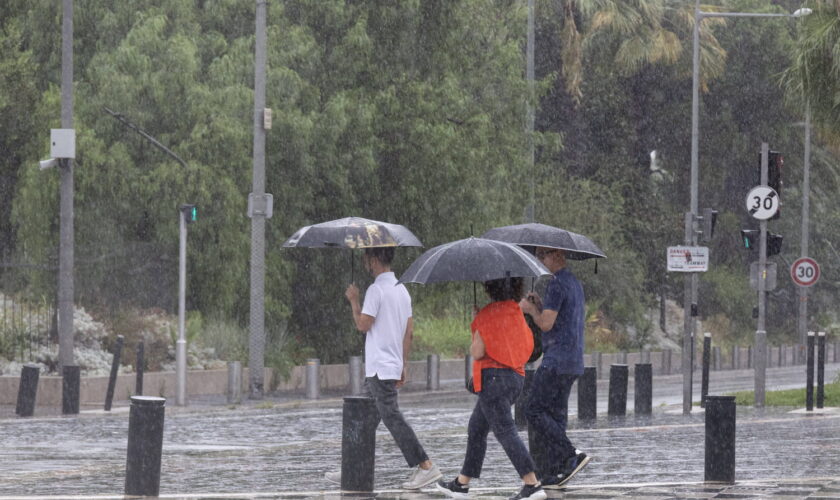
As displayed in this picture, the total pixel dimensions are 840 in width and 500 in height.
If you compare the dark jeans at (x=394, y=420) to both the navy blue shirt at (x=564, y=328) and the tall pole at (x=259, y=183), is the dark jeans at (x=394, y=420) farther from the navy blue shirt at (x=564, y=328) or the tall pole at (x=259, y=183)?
the tall pole at (x=259, y=183)

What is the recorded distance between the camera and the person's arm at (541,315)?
11395 millimetres

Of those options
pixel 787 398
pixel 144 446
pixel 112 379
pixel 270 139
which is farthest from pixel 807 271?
pixel 144 446

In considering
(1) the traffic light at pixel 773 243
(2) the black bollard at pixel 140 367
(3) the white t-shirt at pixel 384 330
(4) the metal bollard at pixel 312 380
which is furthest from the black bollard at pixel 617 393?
(3) the white t-shirt at pixel 384 330

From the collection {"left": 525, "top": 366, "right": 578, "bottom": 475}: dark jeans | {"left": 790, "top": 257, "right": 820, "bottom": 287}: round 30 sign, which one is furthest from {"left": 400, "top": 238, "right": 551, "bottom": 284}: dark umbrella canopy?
{"left": 790, "top": 257, "right": 820, "bottom": 287}: round 30 sign

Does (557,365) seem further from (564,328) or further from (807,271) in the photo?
(807,271)

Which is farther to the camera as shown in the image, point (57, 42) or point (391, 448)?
point (57, 42)

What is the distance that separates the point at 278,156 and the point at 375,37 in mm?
3577

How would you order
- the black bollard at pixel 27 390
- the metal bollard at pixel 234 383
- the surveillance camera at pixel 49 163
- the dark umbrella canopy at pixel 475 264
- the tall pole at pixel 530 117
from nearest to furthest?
1. the dark umbrella canopy at pixel 475 264
2. the black bollard at pixel 27 390
3. the surveillance camera at pixel 49 163
4. the metal bollard at pixel 234 383
5. the tall pole at pixel 530 117

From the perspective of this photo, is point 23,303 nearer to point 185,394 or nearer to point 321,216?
point 185,394

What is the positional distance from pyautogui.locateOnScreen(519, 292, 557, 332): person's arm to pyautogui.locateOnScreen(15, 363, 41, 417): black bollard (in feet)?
38.3

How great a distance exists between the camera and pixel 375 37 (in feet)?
105

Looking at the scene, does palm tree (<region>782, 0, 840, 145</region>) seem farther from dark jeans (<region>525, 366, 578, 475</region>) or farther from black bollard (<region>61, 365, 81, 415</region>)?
dark jeans (<region>525, 366, 578, 475</region>)

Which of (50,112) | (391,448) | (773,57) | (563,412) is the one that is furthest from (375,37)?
(773,57)

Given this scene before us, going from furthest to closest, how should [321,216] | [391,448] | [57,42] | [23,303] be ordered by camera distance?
[57,42] → [321,216] → [23,303] → [391,448]
